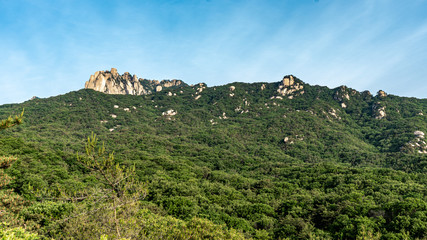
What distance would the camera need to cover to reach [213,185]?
237 feet

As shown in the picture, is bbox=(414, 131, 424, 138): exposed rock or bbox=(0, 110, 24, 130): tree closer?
bbox=(0, 110, 24, 130): tree

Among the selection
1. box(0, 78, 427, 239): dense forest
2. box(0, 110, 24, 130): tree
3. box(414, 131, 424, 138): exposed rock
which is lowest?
box(0, 78, 427, 239): dense forest

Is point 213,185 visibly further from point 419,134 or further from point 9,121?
point 419,134

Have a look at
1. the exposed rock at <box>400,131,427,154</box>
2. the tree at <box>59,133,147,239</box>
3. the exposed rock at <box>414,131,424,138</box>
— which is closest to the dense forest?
the tree at <box>59,133,147,239</box>

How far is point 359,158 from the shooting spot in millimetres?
136625

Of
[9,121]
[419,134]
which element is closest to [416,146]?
[419,134]

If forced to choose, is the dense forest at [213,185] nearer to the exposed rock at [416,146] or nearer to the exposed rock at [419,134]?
the exposed rock at [416,146]

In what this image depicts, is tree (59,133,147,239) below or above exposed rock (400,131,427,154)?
below

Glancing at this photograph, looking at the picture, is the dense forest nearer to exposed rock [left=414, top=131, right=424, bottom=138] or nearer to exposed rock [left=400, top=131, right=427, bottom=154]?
exposed rock [left=400, top=131, right=427, bottom=154]

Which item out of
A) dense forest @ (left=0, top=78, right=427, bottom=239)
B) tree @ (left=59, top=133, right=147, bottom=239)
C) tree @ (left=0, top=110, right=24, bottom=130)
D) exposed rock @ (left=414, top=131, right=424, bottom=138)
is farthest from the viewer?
exposed rock @ (left=414, top=131, right=424, bottom=138)

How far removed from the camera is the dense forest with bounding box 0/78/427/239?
1692cm

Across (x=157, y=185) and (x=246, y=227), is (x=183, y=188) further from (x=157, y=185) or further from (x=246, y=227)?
(x=246, y=227)

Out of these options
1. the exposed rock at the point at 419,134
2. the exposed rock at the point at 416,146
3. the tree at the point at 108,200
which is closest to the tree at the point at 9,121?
the tree at the point at 108,200

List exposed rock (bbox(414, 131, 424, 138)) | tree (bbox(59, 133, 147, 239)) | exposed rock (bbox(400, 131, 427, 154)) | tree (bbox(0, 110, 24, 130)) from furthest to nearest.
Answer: exposed rock (bbox(414, 131, 424, 138))
exposed rock (bbox(400, 131, 427, 154))
tree (bbox(0, 110, 24, 130))
tree (bbox(59, 133, 147, 239))
